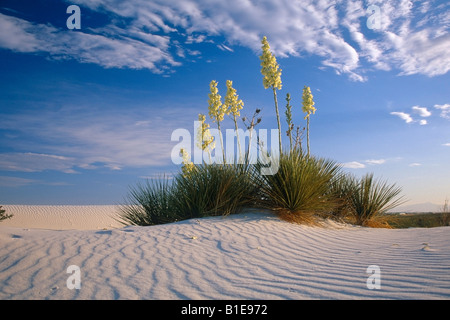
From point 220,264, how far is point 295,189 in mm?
3231

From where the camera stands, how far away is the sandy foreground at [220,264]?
3.31 meters

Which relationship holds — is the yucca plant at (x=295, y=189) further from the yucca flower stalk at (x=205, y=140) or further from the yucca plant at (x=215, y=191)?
the yucca flower stalk at (x=205, y=140)

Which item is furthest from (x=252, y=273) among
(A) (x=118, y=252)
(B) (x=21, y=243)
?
(B) (x=21, y=243)

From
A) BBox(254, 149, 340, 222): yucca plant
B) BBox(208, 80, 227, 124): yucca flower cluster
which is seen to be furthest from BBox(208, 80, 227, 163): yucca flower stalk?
BBox(254, 149, 340, 222): yucca plant

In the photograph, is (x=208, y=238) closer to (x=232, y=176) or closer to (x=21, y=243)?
(x=232, y=176)

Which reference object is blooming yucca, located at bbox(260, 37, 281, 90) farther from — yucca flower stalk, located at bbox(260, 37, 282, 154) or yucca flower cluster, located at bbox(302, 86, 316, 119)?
yucca flower cluster, located at bbox(302, 86, 316, 119)

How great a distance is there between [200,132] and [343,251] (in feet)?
16.0

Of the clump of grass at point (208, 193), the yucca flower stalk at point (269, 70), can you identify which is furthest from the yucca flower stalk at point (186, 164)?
the yucca flower stalk at point (269, 70)

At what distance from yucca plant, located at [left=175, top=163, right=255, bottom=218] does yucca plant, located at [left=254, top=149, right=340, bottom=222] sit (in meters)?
0.37

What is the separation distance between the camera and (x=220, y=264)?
4266 millimetres

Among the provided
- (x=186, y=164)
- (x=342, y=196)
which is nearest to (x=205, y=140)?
(x=186, y=164)

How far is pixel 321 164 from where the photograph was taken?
326 inches

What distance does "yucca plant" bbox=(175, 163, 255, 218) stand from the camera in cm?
736

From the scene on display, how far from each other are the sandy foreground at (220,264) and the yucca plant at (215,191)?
1.08 m
